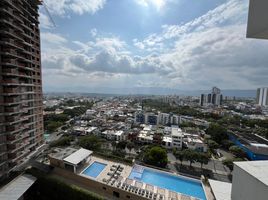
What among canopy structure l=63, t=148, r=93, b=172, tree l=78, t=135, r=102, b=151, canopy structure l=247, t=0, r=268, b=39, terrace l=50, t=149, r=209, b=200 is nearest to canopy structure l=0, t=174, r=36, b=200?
terrace l=50, t=149, r=209, b=200

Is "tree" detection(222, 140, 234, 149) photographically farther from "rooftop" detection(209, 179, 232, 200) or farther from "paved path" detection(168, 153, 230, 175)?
"rooftop" detection(209, 179, 232, 200)

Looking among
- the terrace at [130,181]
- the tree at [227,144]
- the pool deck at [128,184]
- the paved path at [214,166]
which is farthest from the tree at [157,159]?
the tree at [227,144]

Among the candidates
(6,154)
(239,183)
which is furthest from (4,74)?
(239,183)

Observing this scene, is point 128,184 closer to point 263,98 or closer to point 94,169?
point 94,169

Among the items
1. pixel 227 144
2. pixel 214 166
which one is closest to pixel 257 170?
pixel 214 166

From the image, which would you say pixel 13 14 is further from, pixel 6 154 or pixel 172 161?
pixel 172 161

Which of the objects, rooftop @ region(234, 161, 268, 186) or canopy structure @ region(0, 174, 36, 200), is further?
canopy structure @ region(0, 174, 36, 200)
